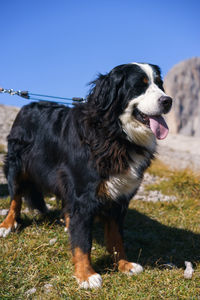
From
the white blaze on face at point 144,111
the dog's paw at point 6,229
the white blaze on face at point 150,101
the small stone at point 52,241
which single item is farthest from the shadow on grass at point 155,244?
the white blaze on face at point 150,101

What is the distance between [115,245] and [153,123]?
4.14ft

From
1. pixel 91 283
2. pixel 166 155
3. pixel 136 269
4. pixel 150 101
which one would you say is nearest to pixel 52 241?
pixel 91 283

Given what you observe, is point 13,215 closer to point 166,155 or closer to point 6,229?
point 6,229

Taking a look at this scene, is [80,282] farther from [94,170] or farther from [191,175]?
[191,175]

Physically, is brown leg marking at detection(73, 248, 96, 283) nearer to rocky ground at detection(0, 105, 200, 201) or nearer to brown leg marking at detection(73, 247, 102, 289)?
brown leg marking at detection(73, 247, 102, 289)

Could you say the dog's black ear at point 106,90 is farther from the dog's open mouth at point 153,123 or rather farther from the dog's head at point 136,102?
the dog's open mouth at point 153,123

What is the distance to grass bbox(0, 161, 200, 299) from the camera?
2.32m

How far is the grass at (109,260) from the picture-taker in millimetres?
2320

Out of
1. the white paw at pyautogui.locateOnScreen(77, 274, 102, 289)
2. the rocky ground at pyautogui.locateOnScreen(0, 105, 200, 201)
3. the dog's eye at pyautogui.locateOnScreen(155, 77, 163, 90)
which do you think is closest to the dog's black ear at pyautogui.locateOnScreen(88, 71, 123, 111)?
the dog's eye at pyautogui.locateOnScreen(155, 77, 163, 90)

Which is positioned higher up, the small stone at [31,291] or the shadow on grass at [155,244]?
the small stone at [31,291]

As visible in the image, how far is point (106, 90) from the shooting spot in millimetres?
2633

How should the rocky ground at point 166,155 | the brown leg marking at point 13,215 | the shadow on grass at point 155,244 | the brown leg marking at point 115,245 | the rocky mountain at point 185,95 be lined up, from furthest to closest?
the rocky mountain at point 185,95 < the rocky ground at point 166,155 < the brown leg marking at point 13,215 < the shadow on grass at point 155,244 < the brown leg marking at point 115,245

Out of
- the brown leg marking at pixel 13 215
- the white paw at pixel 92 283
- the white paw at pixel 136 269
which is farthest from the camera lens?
the brown leg marking at pixel 13 215

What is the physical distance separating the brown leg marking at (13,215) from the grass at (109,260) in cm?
14
